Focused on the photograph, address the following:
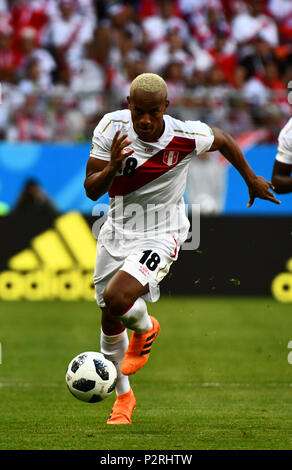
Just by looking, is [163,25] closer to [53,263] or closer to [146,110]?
[53,263]

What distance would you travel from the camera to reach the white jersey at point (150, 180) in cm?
695

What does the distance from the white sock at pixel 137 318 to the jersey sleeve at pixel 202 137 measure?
1.25 m

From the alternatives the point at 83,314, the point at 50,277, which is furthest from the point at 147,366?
the point at 50,277

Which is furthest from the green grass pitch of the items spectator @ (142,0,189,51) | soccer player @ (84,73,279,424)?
spectator @ (142,0,189,51)

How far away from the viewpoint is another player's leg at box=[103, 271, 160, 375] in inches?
259

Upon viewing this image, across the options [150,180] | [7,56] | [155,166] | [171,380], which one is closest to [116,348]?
[150,180]

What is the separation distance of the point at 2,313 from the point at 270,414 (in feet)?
25.3

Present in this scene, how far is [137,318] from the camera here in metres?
6.77

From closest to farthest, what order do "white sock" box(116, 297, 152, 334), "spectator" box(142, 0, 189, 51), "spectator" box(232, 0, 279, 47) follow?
1. "white sock" box(116, 297, 152, 334)
2. "spectator" box(142, 0, 189, 51)
3. "spectator" box(232, 0, 279, 47)

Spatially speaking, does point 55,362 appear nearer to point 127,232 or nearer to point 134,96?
point 127,232

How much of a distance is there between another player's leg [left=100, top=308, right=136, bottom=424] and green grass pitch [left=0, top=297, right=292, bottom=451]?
0.39 ft

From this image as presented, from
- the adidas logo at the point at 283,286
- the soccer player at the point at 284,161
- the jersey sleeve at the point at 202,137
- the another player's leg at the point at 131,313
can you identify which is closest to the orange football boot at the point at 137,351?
the another player's leg at the point at 131,313

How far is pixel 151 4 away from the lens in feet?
66.5

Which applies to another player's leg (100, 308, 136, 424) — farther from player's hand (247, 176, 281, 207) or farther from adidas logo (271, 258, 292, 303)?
adidas logo (271, 258, 292, 303)
